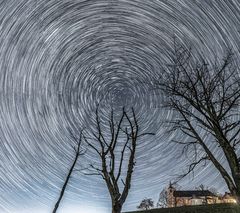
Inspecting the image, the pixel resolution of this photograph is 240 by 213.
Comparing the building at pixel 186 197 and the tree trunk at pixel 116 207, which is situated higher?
the building at pixel 186 197

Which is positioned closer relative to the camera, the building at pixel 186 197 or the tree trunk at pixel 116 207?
the tree trunk at pixel 116 207

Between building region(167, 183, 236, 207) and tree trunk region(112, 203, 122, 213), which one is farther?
building region(167, 183, 236, 207)

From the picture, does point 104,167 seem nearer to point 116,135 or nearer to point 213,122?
point 116,135

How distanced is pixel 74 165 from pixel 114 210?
17.7m

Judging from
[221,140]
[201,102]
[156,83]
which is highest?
[156,83]

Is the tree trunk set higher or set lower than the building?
lower

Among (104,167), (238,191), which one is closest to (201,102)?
(238,191)

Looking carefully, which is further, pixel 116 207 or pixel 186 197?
pixel 186 197

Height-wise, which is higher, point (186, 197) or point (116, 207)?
point (186, 197)

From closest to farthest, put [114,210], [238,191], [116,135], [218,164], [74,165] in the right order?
[238,191], [218,164], [114,210], [116,135], [74,165]

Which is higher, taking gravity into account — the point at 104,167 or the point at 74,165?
the point at 74,165

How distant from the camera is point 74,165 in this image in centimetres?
2775

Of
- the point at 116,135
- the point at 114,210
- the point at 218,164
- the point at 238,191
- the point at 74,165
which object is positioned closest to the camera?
the point at 238,191

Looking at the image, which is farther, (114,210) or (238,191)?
(114,210)
